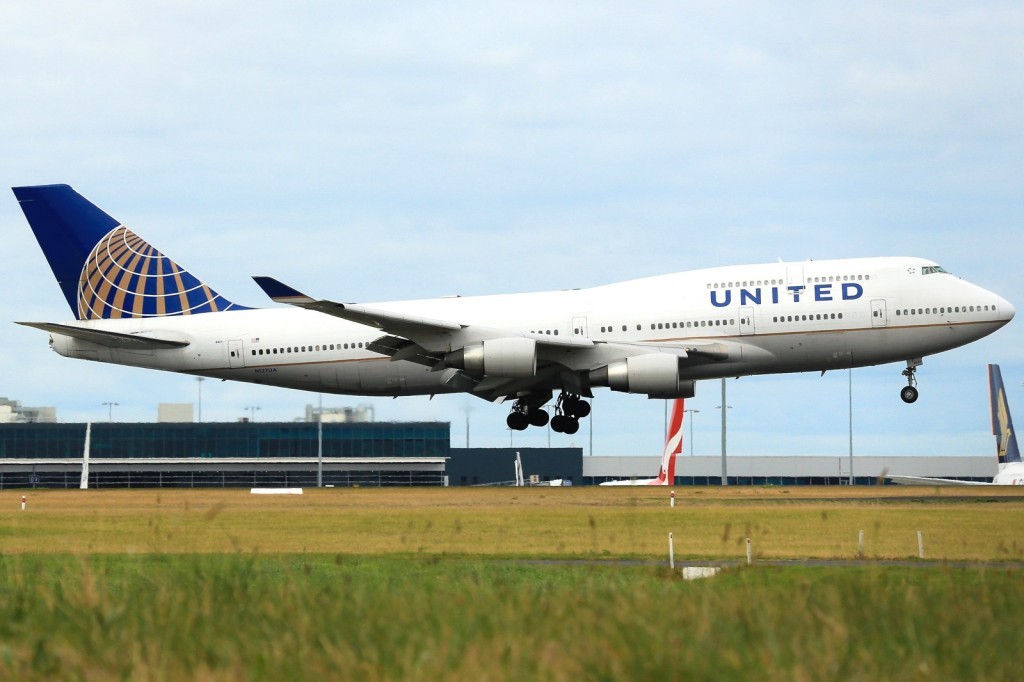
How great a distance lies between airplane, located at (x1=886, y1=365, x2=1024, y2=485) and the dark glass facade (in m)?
41.4

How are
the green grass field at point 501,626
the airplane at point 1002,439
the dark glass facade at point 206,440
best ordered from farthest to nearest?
the dark glass facade at point 206,440
the airplane at point 1002,439
the green grass field at point 501,626

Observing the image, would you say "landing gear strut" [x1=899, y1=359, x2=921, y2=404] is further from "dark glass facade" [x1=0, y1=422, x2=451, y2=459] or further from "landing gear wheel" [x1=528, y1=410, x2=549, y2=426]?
"dark glass facade" [x1=0, y1=422, x2=451, y2=459]

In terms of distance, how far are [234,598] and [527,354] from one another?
32997mm

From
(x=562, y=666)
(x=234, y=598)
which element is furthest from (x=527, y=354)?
(x=562, y=666)

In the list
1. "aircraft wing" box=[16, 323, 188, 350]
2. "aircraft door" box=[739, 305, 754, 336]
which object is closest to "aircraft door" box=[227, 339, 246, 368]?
"aircraft wing" box=[16, 323, 188, 350]

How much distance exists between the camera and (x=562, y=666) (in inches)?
303

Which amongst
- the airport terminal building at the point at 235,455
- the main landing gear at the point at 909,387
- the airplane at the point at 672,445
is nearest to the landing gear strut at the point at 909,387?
the main landing gear at the point at 909,387

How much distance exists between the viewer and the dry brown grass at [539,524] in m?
25.3

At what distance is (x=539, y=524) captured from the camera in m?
32.0

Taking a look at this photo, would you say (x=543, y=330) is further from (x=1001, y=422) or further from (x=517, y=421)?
(x=1001, y=422)

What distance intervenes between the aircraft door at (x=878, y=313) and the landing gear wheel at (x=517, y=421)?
13667mm

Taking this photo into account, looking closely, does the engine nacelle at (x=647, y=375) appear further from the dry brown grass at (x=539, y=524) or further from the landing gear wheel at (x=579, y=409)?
the landing gear wheel at (x=579, y=409)

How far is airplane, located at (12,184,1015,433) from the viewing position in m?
43.4

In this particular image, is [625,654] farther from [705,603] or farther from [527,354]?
[527,354]
